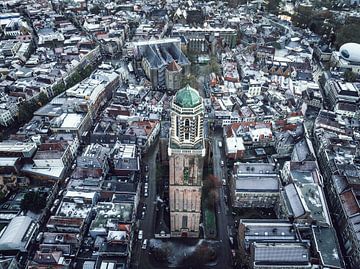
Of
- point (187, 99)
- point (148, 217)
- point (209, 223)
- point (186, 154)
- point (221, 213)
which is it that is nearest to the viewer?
point (187, 99)

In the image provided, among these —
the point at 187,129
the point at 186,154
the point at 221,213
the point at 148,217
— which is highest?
the point at 187,129

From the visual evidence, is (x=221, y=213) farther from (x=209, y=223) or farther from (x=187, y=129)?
(x=187, y=129)

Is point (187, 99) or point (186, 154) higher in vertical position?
point (187, 99)

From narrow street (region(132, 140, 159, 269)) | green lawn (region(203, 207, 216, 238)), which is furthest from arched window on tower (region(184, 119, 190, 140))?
narrow street (region(132, 140, 159, 269))

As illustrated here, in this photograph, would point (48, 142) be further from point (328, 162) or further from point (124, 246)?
point (328, 162)

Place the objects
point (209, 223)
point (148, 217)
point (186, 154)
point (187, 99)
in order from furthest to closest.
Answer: point (148, 217)
point (209, 223)
point (186, 154)
point (187, 99)

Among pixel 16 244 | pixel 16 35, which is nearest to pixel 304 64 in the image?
pixel 16 244

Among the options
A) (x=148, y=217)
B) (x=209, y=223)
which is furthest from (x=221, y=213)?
(x=148, y=217)

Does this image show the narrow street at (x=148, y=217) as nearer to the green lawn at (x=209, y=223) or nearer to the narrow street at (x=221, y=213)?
the green lawn at (x=209, y=223)

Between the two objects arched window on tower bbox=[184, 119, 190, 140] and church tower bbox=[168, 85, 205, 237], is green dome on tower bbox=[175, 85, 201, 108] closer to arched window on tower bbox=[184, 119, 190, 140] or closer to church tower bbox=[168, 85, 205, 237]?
church tower bbox=[168, 85, 205, 237]
